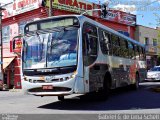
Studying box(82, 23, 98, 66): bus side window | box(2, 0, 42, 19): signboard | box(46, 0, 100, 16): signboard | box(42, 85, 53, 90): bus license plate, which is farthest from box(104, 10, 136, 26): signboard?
box(42, 85, 53, 90): bus license plate

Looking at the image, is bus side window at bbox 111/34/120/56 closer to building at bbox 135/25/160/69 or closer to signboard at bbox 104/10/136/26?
signboard at bbox 104/10/136/26

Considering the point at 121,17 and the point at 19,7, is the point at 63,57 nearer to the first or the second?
the point at 19,7

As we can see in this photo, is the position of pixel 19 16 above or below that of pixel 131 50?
above

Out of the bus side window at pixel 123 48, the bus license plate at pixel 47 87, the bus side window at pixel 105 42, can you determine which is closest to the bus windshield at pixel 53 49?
the bus license plate at pixel 47 87

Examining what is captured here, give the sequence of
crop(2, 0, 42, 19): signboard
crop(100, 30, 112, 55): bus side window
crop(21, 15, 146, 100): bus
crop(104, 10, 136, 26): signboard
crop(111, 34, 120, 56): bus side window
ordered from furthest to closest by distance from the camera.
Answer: crop(104, 10, 136, 26): signboard
crop(2, 0, 42, 19): signboard
crop(111, 34, 120, 56): bus side window
crop(100, 30, 112, 55): bus side window
crop(21, 15, 146, 100): bus

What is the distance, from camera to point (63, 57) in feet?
38.5

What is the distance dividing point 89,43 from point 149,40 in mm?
35925

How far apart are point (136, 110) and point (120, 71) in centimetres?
579

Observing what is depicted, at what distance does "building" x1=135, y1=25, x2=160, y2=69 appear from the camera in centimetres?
4392

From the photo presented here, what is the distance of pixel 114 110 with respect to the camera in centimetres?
1135

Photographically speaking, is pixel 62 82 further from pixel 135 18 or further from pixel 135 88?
pixel 135 18

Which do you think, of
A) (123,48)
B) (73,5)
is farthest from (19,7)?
(123,48)

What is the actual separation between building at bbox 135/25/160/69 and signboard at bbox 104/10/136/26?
2027 millimetres

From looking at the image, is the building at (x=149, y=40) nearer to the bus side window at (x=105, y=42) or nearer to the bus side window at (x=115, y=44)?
the bus side window at (x=115, y=44)
